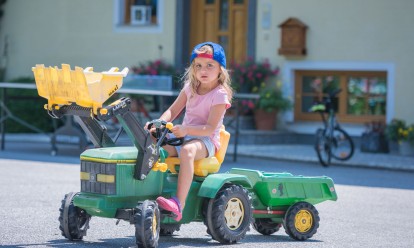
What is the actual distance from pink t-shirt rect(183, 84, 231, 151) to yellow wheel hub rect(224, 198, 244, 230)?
448 mm

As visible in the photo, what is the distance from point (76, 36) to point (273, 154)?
766 cm

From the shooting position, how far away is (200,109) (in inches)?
303

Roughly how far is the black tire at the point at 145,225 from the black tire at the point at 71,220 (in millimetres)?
616

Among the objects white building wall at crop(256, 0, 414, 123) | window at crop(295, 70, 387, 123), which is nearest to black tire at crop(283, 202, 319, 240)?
white building wall at crop(256, 0, 414, 123)

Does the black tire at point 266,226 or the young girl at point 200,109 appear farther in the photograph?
the black tire at point 266,226

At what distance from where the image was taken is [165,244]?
7.50m

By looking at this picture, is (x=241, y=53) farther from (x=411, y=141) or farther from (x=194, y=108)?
(x=194, y=108)

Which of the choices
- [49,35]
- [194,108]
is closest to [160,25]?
[49,35]

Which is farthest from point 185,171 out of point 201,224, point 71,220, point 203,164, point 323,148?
point 323,148

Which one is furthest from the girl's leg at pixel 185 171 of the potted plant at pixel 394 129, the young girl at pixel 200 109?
the potted plant at pixel 394 129

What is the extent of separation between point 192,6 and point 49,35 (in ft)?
12.3

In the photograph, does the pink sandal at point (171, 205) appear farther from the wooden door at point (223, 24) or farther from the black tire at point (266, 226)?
the wooden door at point (223, 24)

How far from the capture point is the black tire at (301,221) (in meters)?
8.06

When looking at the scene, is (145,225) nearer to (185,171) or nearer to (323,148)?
(185,171)
